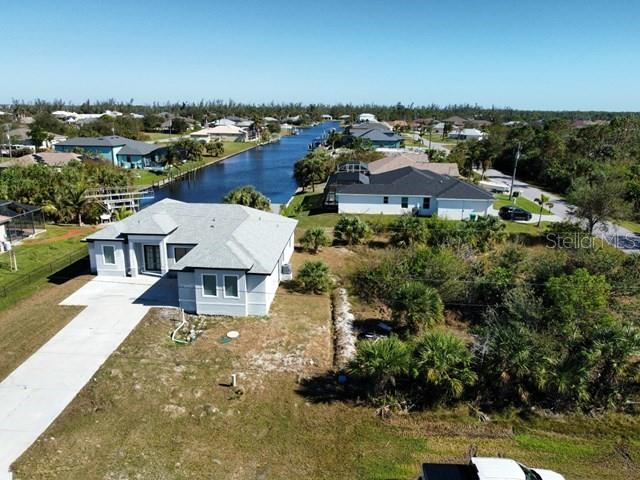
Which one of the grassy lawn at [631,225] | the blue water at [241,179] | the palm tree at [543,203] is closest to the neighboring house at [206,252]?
the palm tree at [543,203]

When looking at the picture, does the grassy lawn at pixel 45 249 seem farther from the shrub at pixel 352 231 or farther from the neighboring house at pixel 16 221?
the shrub at pixel 352 231

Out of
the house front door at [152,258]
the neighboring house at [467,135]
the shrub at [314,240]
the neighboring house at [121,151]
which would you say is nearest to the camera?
the house front door at [152,258]

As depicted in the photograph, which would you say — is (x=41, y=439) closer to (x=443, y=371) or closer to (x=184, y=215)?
(x=443, y=371)

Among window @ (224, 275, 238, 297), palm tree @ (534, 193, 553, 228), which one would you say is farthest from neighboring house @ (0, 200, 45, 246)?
palm tree @ (534, 193, 553, 228)

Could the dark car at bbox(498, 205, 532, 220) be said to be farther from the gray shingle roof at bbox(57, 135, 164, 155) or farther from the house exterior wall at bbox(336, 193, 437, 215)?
the gray shingle roof at bbox(57, 135, 164, 155)

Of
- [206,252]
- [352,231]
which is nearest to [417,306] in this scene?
[206,252]
